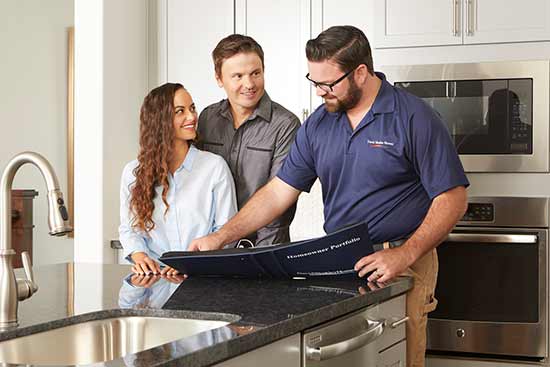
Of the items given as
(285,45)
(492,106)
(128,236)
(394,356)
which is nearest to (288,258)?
(394,356)

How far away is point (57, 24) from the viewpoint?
6602 millimetres

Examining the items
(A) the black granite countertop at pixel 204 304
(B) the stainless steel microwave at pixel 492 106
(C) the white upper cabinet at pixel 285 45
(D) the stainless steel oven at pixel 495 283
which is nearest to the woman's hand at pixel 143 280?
(A) the black granite countertop at pixel 204 304

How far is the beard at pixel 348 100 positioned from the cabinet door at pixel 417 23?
1177 millimetres

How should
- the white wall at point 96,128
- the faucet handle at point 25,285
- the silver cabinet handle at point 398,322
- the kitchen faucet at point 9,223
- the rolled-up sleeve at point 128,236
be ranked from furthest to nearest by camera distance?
the white wall at point 96,128
the rolled-up sleeve at point 128,236
the silver cabinet handle at point 398,322
the faucet handle at point 25,285
the kitchen faucet at point 9,223

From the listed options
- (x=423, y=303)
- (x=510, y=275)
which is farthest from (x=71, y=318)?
(x=510, y=275)

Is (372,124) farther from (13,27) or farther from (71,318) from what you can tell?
(13,27)

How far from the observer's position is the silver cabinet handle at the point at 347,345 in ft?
6.37

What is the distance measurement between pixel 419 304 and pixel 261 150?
36.9 inches

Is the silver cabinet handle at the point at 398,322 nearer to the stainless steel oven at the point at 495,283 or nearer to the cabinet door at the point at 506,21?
the stainless steel oven at the point at 495,283

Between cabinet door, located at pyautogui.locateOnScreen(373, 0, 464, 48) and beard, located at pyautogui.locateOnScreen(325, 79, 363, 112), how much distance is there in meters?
1.18

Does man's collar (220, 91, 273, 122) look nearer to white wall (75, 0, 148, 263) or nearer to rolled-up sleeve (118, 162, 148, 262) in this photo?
rolled-up sleeve (118, 162, 148, 262)

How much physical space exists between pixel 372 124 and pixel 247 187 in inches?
26.9

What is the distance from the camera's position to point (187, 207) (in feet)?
9.84

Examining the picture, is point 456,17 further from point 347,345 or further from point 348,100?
point 347,345
